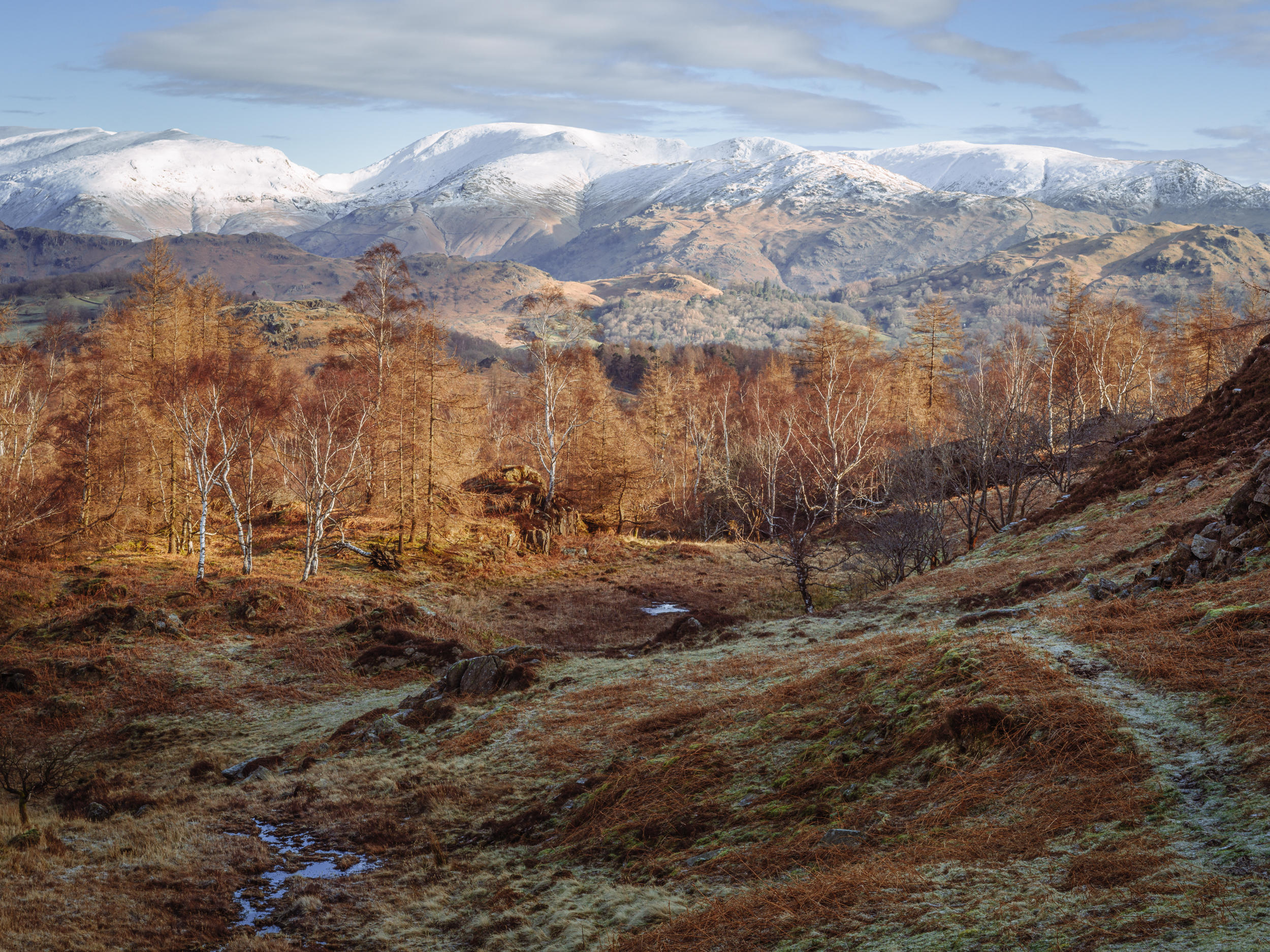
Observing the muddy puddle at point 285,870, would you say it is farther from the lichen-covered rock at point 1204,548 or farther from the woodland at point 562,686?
the lichen-covered rock at point 1204,548

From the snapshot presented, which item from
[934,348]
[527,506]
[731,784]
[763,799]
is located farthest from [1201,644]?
[934,348]

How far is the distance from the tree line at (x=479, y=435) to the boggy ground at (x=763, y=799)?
11.2 m

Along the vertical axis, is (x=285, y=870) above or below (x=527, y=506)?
below

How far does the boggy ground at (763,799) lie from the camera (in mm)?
5387

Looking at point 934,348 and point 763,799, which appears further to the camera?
point 934,348

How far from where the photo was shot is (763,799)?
8.20 metres

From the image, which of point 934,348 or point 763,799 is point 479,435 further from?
point 934,348

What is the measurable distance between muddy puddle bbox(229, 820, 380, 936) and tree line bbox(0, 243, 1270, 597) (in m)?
15.5

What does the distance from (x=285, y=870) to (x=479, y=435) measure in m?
30.4

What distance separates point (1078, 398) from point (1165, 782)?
37.3 m

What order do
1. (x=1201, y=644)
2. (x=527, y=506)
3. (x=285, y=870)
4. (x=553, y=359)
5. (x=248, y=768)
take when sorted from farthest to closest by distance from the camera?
(x=553, y=359) → (x=527, y=506) → (x=248, y=768) → (x=285, y=870) → (x=1201, y=644)

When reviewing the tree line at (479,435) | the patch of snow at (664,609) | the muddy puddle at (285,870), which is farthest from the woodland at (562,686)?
the tree line at (479,435)

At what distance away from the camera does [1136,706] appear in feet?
24.1

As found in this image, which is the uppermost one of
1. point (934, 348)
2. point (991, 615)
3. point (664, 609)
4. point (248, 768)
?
point (934, 348)
